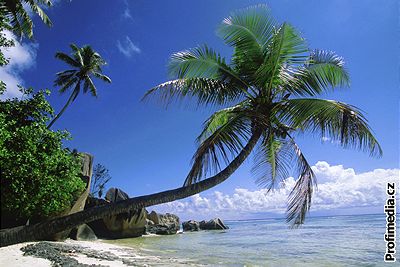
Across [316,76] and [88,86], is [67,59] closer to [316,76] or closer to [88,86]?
[88,86]

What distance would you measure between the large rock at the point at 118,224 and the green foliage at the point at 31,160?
14722 millimetres

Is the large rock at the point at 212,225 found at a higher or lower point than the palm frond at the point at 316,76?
lower

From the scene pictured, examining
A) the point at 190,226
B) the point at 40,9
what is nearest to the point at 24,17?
the point at 40,9

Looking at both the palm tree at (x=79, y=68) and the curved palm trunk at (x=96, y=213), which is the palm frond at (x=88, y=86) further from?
the curved palm trunk at (x=96, y=213)

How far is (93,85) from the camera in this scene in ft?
97.4

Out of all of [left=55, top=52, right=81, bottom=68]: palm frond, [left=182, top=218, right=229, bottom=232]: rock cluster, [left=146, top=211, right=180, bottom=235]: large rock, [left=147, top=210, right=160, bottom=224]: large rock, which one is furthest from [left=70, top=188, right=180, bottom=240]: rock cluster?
[left=182, top=218, right=229, bottom=232]: rock cluster

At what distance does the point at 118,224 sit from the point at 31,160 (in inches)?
691

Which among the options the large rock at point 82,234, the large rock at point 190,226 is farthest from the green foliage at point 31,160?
the large rock at point 190,226

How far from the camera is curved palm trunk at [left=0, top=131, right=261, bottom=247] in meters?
3.93

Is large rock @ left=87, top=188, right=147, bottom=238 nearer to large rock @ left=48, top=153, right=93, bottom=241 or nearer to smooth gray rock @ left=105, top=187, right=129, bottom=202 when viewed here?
smooth gray rock @ left=105, top=187, right=129, bottom=202

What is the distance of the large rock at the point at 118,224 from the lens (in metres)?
24.5

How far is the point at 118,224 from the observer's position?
81.1ft

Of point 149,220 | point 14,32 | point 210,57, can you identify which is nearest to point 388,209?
point 210,57

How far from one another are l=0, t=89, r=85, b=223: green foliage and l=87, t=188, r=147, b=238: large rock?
48.3 feet
